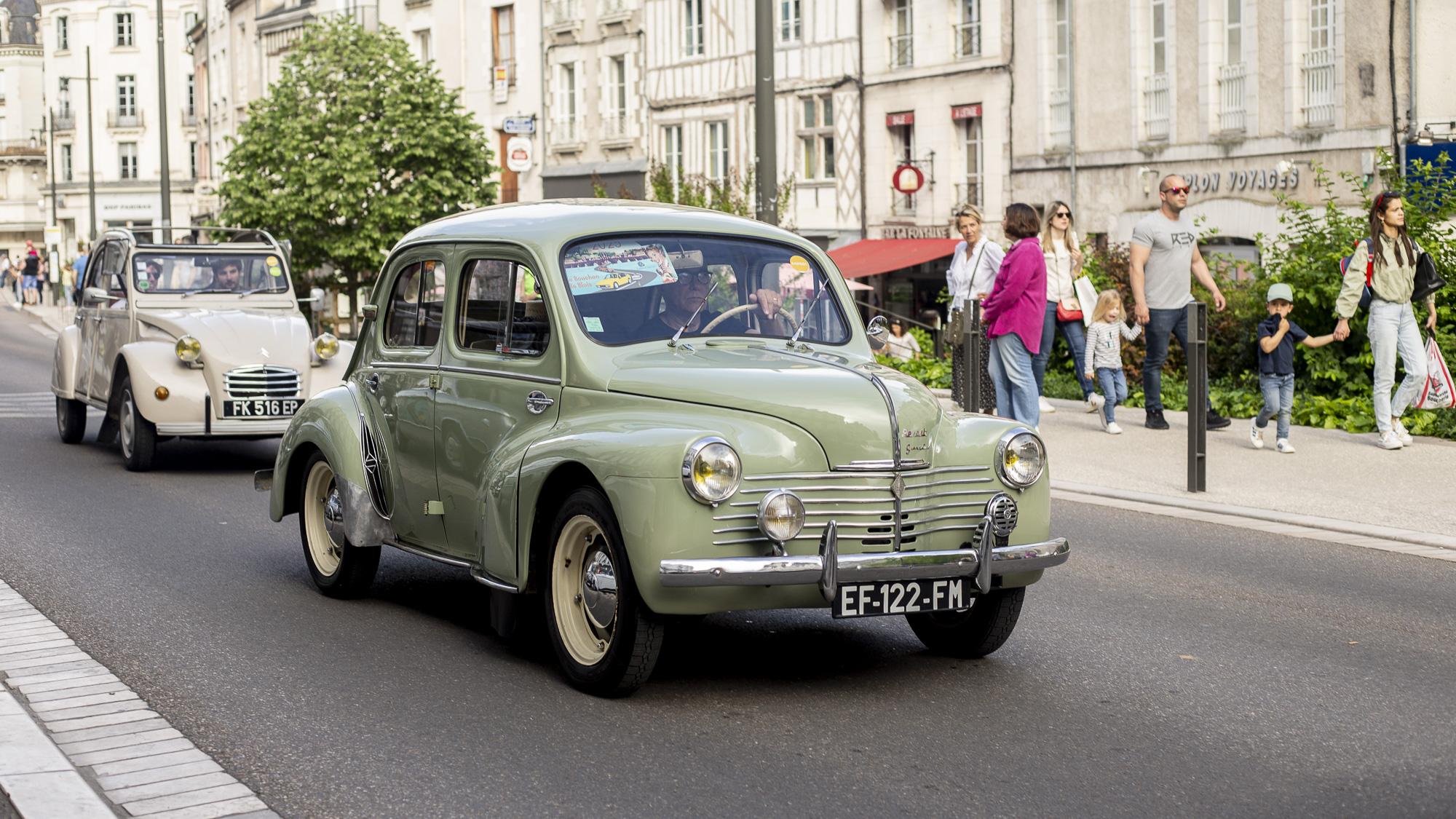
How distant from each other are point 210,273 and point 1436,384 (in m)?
10.1

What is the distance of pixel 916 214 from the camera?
1394 inches

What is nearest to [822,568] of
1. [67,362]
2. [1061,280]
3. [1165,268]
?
[1165,268]

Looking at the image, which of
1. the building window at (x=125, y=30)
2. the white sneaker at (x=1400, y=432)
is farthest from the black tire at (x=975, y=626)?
the building window at (x=125, y=30)

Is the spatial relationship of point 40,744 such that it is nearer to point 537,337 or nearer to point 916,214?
point 537,337

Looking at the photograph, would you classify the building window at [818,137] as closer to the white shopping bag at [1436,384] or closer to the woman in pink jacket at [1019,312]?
the white shopping bag at [1436,384]

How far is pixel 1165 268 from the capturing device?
14.5 meters

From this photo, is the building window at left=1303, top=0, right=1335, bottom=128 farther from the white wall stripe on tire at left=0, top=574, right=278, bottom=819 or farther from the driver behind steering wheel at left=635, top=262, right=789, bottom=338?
the white wall stripe on tire at left=0, top=574, right=278, bottom=819

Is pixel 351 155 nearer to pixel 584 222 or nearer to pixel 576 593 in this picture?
pixel 584 222

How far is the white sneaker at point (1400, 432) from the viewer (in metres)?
13.5

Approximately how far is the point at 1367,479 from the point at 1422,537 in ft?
7.61

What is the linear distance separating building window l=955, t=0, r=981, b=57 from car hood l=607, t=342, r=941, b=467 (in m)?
28.0


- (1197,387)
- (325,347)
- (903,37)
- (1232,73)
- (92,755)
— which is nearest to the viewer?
(92,755)

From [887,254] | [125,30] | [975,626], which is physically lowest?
[975,626]

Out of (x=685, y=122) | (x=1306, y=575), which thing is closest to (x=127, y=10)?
(x=685, y=122)
